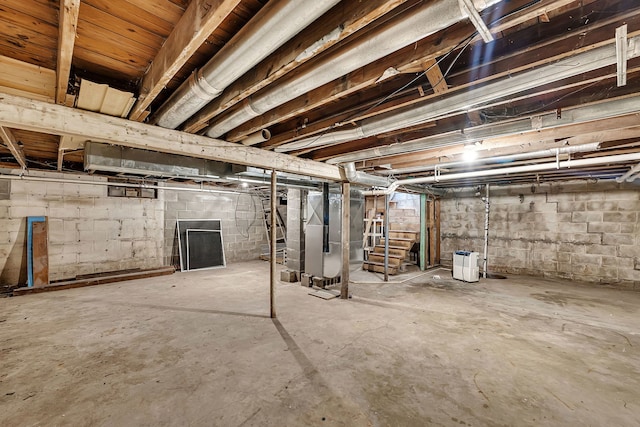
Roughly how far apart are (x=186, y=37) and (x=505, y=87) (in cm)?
164

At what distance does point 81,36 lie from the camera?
1.32 meters

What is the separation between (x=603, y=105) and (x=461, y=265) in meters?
4.03

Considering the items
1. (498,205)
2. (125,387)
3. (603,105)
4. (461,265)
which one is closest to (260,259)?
(461,265)

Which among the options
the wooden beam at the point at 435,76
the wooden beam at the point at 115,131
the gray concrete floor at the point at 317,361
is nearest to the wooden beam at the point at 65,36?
the wooden beam at the point at 115,131

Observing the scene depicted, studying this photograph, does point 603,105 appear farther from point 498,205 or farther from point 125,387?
point 498,205

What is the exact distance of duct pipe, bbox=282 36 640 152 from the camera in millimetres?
1234

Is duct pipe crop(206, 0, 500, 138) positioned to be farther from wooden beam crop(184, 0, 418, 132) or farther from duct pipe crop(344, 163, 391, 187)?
duct pipe crop(344, 163, 391, 187)

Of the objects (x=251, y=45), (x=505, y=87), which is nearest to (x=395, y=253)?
(x=505, y=87)

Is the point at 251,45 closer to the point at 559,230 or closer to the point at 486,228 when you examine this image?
the point at 486,228

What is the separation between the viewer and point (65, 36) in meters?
1.15

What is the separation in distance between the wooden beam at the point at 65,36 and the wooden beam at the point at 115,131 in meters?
0.31

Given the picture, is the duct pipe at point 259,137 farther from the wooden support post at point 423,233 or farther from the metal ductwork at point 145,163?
the wooden support post at point 423,233

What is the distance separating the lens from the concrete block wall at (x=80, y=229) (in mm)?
4430

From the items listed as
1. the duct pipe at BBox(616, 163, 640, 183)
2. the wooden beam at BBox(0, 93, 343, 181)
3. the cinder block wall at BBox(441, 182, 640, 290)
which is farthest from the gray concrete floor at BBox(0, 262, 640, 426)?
the duct pipe at BBox(616, 163, 640, 183)
